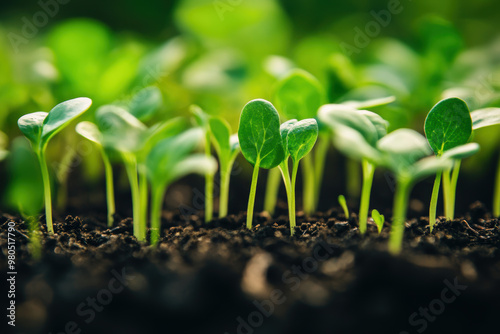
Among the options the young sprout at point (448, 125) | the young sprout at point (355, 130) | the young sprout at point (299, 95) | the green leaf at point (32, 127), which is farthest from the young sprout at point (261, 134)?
the green leaf at point (32, 127)

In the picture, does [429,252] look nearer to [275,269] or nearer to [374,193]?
[275,269]

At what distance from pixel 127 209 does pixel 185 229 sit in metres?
0.37

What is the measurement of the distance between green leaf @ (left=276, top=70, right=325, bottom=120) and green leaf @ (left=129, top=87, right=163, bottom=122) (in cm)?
32

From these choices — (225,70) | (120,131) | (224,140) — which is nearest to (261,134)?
(224,140)

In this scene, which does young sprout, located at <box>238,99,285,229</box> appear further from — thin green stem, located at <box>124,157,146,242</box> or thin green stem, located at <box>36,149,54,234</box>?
thin green stem, located at <box>36,149,54,234</box>

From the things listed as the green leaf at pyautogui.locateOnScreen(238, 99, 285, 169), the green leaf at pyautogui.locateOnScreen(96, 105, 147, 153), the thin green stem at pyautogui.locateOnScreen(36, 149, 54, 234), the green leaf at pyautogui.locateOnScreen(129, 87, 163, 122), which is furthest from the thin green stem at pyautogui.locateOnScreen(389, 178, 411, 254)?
the thin green stem at pyautogui.locateOnScreen(36, 149, 54, 234)

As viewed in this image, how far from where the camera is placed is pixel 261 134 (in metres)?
0.86

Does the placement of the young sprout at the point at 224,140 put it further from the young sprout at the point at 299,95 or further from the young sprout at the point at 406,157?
the young sprout at the point at 406,157

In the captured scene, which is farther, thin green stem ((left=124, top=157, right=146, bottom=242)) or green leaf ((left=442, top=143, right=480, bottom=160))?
thin green stem ((left=124, top=157, right=146, bottom=242))

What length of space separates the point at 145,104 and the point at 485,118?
81cm

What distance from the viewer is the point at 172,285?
653 millimetres

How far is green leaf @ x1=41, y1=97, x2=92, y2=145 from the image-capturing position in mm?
Answer: 820

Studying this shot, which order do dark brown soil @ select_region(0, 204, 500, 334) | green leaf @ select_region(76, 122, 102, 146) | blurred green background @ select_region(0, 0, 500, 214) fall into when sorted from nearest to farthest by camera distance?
dark brown soil @ select_region(0, 204, 500, 334) → green leaf @ select_region(76, 122, 102, 146) → blurred green background @ select_region(0, 0, 500, 214)

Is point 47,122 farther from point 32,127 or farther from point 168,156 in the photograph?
point 168,156
